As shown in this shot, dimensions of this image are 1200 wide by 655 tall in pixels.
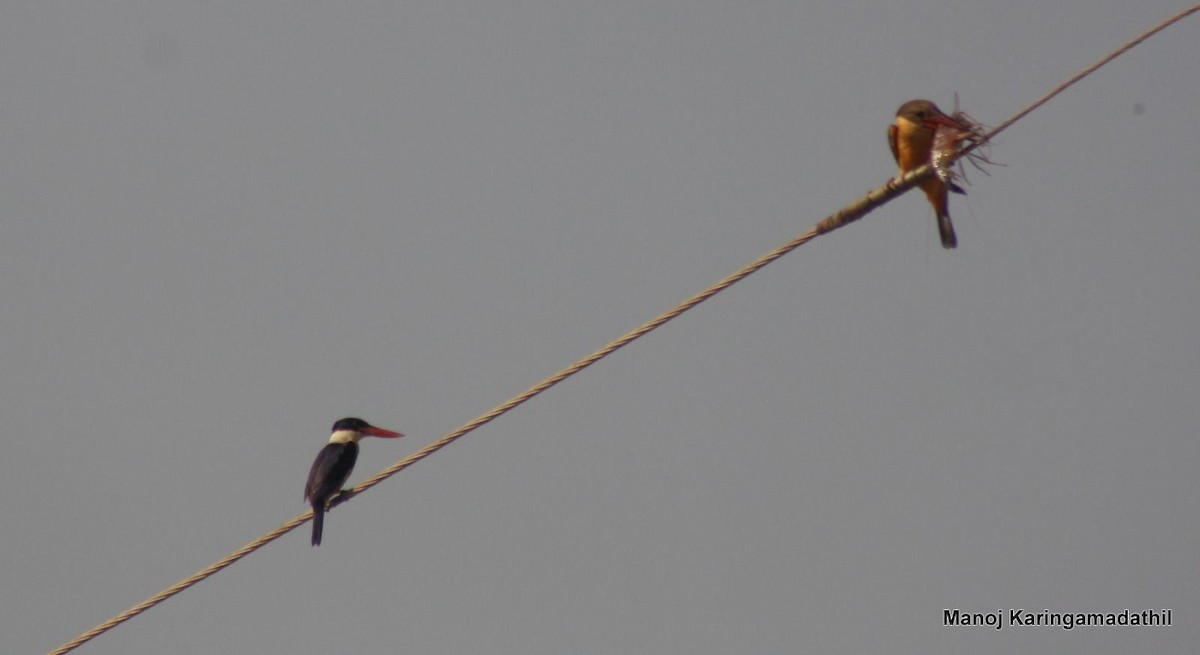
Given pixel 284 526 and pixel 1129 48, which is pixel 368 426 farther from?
pixel 1129 48

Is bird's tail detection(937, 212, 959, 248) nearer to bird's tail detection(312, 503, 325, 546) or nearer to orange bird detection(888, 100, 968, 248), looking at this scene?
orange bird detection(888, 100, 968, 248)

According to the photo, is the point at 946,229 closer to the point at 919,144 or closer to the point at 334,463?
the point at 919,144

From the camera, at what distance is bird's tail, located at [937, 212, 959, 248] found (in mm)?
8438

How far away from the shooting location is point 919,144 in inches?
354

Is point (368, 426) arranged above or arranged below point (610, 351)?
above

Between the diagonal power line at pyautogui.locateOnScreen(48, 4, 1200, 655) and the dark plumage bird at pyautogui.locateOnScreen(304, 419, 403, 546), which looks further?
the dark plumage bird at pyautogui.locateOnScreen(304, 419, 403, 546)

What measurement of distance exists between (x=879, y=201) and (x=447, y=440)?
6.39 ft

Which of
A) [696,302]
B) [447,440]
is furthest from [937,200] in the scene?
[447,440]

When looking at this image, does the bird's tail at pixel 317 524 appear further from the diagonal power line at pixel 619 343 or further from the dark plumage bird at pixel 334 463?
the diagonal power line at pixel 619 343

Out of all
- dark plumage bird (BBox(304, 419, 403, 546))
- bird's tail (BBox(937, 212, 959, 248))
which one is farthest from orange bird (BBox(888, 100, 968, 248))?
dark plumage bird (BBox(304, 419, 403, 546))

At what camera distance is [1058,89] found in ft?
17.2

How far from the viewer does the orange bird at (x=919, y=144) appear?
8531 millimetres

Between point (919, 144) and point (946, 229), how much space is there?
2.32ft

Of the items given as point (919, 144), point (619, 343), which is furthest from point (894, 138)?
point (619, 343)
